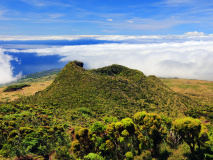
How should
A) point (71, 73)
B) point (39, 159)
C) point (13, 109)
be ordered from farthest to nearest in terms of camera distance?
point (71, 73), point (13, 109), point (39, 159)

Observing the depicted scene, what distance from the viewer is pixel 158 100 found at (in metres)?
79.4

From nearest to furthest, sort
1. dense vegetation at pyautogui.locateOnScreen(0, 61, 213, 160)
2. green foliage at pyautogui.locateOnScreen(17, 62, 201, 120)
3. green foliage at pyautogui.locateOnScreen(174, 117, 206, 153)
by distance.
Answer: green foliage at pyautogui.locateOnScreen(174, 117, 206, 153) < dense vegetation at pyautogui.locateOnScreen(0, 61, 213, 160) < green foliage at pyautogui.locateOnScreen(17, 62, 201, 120)

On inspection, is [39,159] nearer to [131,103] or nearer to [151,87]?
[131,103]

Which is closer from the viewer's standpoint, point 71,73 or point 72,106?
point 72,106

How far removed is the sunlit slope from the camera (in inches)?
2581

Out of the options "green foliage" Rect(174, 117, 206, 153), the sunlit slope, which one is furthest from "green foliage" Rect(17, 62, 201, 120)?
"green foliage" Rect(174, 117, 206, 153)

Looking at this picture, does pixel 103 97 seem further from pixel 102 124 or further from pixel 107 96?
pixel 102 124

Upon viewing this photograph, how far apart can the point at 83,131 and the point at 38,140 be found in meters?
11.6

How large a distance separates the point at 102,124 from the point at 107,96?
3969cm

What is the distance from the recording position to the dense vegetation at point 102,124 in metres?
26.8

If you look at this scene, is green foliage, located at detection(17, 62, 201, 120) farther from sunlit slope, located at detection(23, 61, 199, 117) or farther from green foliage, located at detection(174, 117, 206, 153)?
green foliage, located at detection(174, 117, 206, 153)

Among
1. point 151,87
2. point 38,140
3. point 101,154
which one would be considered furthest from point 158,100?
point 38,140

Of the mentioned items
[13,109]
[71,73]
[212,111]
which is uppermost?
[71,73]

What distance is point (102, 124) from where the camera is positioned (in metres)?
32.3
